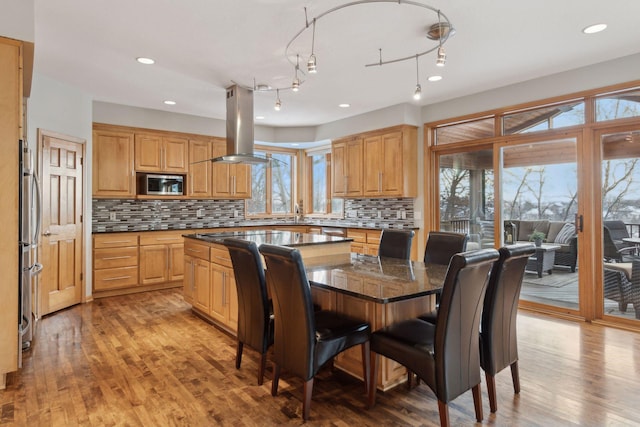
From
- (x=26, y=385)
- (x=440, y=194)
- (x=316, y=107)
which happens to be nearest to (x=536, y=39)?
(x=440, y=194)

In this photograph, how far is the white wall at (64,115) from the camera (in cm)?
400

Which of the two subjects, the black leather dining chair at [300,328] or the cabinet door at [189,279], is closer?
the black leather dining chair at [300,328]

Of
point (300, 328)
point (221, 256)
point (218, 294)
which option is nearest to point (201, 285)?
point (218, 294)

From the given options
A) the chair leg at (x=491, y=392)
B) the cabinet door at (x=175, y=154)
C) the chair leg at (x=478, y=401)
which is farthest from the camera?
the cabinet door at (x=175, y=154)

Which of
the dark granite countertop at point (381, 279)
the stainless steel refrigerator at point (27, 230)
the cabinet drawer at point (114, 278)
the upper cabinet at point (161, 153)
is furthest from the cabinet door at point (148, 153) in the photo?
the dark granite countertop at point (381, 279)

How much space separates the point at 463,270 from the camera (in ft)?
5.82

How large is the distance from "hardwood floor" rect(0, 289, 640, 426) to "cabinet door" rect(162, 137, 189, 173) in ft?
8.82

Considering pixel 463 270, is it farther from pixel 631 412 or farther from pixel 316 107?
pixel 316 107

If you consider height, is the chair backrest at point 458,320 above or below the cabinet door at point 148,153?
below

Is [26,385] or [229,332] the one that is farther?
[229,332]

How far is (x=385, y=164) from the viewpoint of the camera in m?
5.45

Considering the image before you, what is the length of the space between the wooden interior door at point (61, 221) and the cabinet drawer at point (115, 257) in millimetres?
267

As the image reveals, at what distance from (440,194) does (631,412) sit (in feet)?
11.4

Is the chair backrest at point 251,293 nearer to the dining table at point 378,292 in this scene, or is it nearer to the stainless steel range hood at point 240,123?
the dining table at point 378,292
